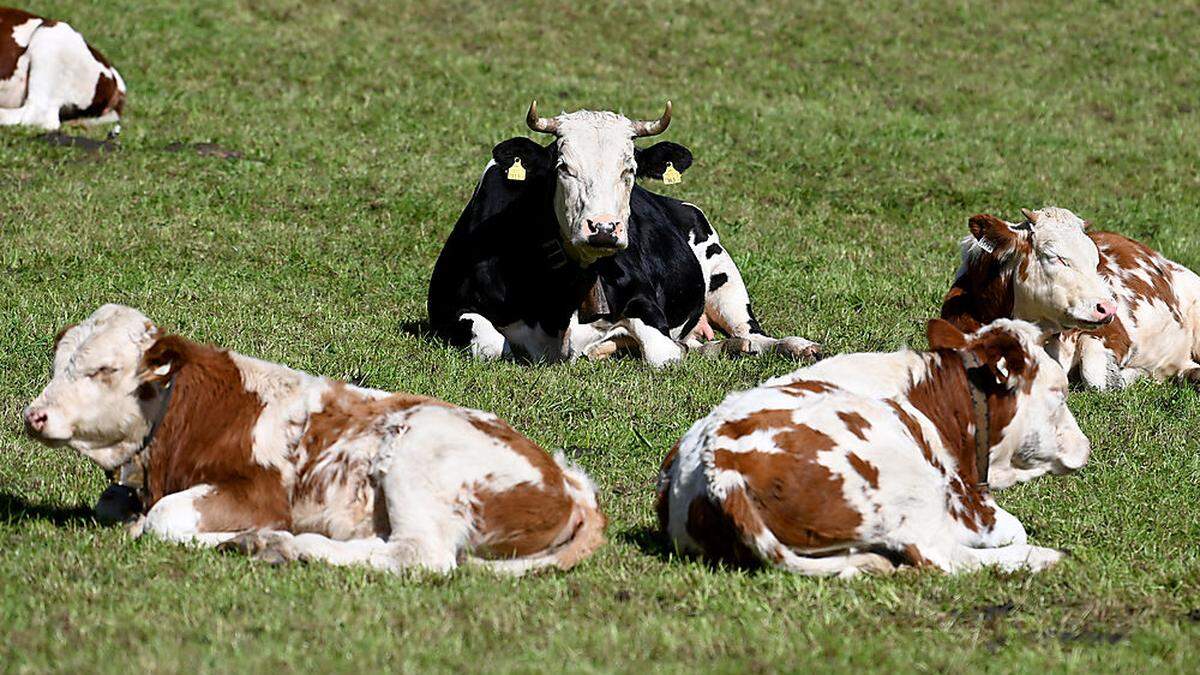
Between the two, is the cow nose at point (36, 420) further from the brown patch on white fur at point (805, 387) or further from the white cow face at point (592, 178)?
the white cow face at point (592, 178)

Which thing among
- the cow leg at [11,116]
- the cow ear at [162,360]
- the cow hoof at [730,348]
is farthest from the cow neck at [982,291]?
the cow leg at [11,116]

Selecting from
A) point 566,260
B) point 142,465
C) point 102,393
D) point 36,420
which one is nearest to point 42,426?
point 36,420

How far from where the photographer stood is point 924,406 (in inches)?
297

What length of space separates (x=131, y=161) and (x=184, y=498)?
39.2ft

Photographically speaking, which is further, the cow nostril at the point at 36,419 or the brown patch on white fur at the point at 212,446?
the brown patch on white fur at the point at 212,446

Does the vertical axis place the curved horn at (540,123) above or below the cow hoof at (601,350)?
above

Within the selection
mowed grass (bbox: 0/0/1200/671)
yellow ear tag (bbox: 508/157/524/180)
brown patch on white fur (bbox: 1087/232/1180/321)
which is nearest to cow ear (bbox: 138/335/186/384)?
mowed grass (bbox: 0/0/1200/671)

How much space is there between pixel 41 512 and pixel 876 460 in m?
3.90

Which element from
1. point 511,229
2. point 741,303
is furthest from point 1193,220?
point 511,229

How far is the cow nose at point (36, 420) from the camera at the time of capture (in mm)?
6684

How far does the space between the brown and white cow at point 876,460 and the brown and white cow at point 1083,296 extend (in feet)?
11.7

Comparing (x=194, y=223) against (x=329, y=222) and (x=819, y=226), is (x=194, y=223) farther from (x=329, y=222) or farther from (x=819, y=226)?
(x=819, y=226)

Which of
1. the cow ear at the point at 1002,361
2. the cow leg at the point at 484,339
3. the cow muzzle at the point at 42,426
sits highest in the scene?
the cow ear at the point at 1002,361

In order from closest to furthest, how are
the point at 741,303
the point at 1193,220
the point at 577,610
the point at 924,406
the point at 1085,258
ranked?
1. the point at 577,610
2. the point at 924,406
3. the point at 1085,258
4. the point at 741,303
5. the point at 1193,220
